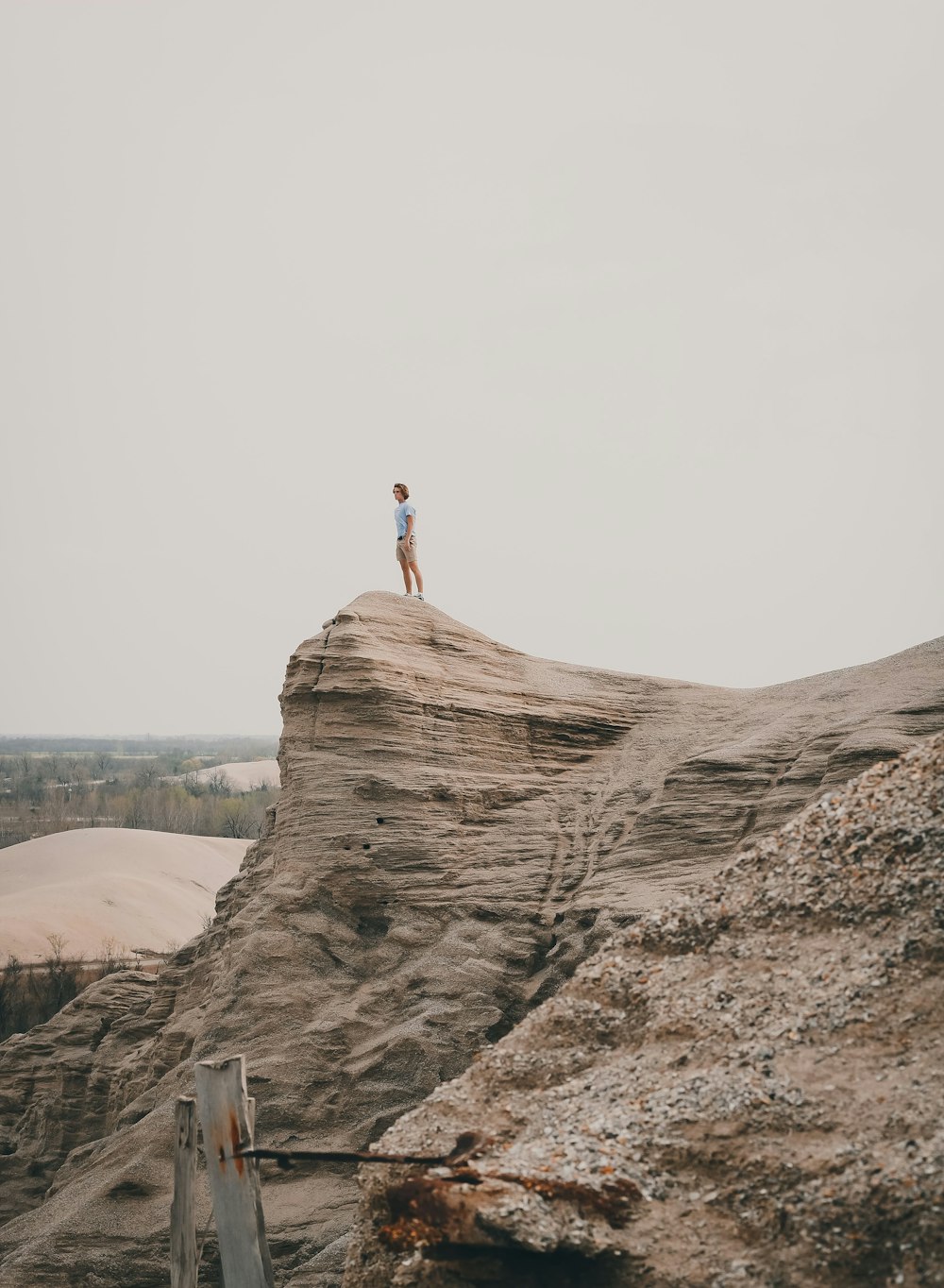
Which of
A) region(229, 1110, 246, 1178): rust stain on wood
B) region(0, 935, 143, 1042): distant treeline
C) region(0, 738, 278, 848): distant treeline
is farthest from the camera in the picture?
region(0, 738, 278, 848): distant treeline

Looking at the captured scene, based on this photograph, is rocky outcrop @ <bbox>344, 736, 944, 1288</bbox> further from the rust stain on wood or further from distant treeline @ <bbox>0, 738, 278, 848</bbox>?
distant treeline @ <bbox>0, 738, 278, 848</bbox>

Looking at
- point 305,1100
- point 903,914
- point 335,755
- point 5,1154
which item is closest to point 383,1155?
point 903,914

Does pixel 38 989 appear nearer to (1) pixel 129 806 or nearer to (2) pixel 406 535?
(2) pixel 406 535

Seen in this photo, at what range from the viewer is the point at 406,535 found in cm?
1880

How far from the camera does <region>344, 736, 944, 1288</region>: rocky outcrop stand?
7086 millimetres

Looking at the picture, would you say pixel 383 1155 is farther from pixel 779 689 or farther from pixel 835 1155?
pixel 779 689

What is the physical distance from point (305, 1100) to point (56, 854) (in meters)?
61.9

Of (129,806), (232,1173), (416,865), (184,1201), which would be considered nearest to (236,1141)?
(232,1173)

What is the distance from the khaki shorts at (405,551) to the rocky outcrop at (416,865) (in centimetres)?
75

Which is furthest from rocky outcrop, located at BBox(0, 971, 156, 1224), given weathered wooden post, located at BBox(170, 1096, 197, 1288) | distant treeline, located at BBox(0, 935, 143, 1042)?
distant treeline, located at BBox(0, 935, 143, 1042)

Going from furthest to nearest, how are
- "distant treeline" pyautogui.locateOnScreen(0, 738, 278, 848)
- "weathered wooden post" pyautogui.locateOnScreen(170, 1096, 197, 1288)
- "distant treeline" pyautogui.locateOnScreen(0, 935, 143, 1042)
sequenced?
"distant treeline" pyautogui.locateOnScreen(0, 738, 278, 848)
"distant treeline" pyautogui.locateOnScreen(0, 935, 143, 1042)
"weathered wooden post" pyautogui.locateOnScreen(170, 1096, 197, 1288)

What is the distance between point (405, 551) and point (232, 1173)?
1109cm

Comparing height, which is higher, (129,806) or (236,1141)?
(129,806)

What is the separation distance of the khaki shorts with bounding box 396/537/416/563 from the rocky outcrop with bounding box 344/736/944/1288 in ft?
32.8
